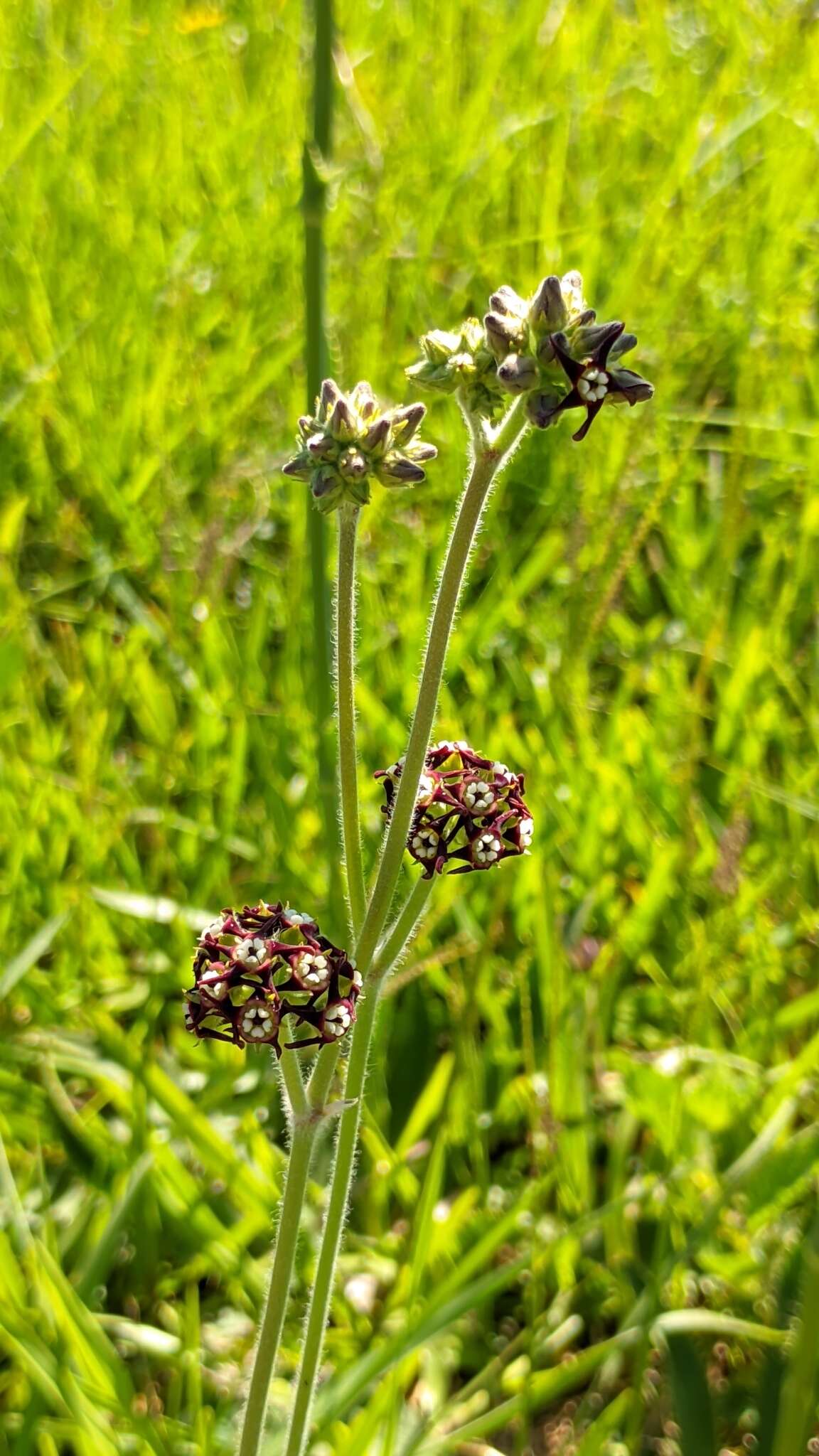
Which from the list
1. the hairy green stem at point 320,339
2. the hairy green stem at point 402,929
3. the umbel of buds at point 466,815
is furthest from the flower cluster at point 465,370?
the hairy green stem at point 320,339

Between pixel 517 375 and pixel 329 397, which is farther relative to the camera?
pixel 329 397

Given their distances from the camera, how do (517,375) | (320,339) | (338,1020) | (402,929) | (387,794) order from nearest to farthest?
(517,375) < (338,1020) < (402,929) < (387,794) < (320,339)

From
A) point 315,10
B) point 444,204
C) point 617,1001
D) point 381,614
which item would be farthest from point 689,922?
point 444,204

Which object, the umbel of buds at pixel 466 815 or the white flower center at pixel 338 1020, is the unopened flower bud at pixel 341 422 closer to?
the umbel of buds at pixel 466 815

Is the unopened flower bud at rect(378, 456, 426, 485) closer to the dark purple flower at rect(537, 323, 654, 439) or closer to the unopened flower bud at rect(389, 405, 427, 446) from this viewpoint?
the unopened flower bud at rect(389, 405, 427, 446)

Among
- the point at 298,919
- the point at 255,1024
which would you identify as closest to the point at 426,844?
the point at 298,919

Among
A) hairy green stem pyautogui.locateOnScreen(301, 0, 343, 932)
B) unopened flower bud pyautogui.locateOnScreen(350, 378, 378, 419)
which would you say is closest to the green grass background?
hairy green stem pyautogui.locateOnScreen(301, 0, 343, 932)

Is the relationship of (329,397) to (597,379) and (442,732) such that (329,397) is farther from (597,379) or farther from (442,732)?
(442,732)
